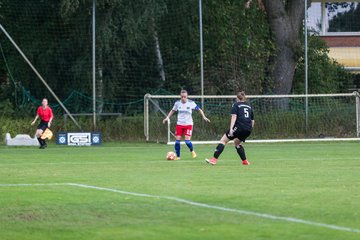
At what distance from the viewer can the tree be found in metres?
44.6

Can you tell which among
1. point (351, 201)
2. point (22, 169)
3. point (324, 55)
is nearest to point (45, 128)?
point (22, 169)

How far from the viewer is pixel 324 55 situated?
50125 millimetres

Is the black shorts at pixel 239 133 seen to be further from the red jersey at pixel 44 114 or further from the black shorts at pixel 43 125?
the red jersey at pixel 44 114

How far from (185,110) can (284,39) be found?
58.1 ft

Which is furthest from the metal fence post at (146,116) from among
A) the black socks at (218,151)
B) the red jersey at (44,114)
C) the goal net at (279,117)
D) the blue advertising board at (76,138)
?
the black socks at (218,151)

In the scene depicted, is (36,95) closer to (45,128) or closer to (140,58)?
(140,58)

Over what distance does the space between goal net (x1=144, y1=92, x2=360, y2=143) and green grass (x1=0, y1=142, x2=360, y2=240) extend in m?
13.0

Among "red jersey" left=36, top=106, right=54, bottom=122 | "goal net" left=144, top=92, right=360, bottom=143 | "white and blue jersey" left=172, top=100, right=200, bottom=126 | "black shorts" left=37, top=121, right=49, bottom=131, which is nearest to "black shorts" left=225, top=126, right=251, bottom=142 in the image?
"white and blue jersey" left=172, top=100, right=200, bottom=126

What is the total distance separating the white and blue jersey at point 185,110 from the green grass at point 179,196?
1.65 m

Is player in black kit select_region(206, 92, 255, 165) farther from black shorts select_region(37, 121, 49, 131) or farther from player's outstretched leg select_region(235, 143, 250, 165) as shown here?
black shorts select_region(37, 121, 49, 131)

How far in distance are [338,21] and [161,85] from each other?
2446cm

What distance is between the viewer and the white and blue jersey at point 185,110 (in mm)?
28344

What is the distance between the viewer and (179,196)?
614 inches

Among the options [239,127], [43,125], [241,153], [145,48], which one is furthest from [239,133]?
[145,48]
